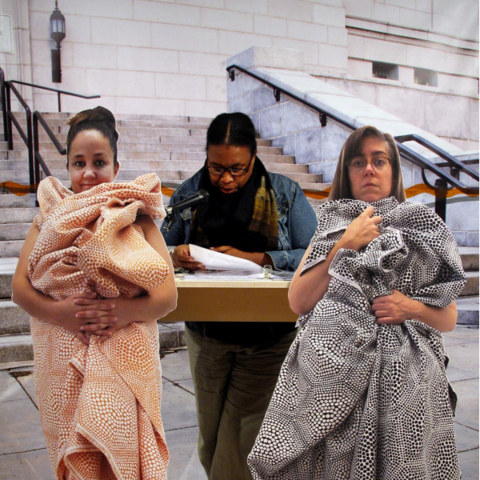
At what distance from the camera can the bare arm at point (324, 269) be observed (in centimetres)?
169

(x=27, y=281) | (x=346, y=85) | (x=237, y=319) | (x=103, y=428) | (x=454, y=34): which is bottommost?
(x=103, y=428)

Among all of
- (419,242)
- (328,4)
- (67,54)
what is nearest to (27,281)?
(419,242)

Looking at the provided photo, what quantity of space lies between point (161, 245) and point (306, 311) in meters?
0.50

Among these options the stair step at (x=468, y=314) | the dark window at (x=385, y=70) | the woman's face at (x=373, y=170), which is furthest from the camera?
the dark window at (x=385, y=70)

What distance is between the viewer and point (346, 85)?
1161cm

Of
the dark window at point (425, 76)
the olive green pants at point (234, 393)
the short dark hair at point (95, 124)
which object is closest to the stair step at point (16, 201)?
the olive green pants at point (234, 393)

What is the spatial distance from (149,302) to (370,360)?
25.9 inches

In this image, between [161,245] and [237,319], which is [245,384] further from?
[161,245]

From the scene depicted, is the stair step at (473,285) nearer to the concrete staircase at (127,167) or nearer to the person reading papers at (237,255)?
the concrete staircase at (127,167)

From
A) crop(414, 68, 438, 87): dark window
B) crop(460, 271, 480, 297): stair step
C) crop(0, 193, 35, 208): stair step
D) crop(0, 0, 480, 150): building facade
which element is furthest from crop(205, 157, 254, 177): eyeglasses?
crop(414, 68, 438, 87): dark window

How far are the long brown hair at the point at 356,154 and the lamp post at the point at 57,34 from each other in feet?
37.7

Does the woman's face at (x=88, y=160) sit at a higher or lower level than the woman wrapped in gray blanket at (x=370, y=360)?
higher

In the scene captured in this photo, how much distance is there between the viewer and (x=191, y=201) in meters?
2.29

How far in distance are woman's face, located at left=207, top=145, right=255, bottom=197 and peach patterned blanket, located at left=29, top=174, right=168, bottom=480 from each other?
560mm
